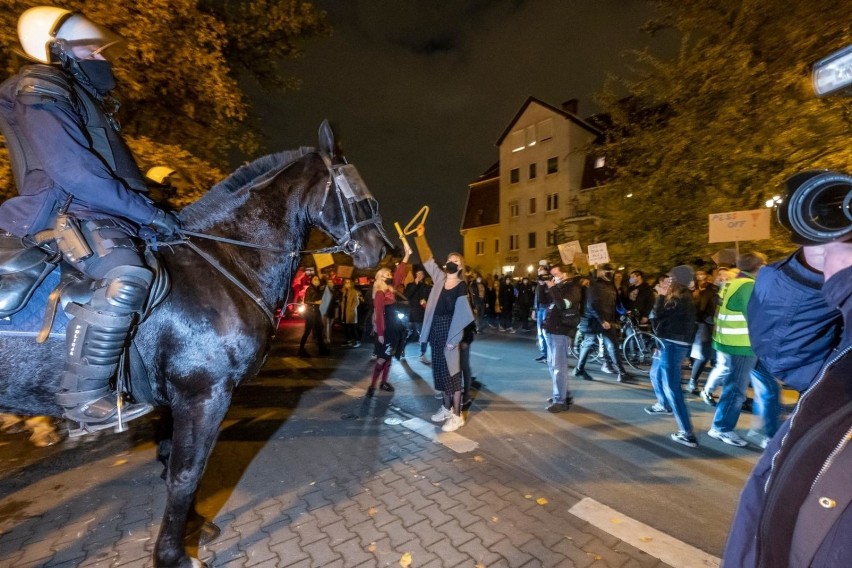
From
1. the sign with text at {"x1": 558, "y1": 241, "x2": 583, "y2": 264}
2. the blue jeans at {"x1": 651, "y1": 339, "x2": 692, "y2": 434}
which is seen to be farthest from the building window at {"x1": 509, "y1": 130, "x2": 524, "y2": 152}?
the blue jeans at {"x1": 651, "y1": 339, "x2": 692, "y2": 434}

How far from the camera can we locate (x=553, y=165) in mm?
32938

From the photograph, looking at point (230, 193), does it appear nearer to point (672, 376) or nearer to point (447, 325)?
point (447, 325)

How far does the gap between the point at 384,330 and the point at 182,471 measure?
15.8ft

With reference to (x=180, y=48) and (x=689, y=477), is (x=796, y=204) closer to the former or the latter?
(x=689, y=477)

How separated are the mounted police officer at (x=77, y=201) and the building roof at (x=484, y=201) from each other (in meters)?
37.8

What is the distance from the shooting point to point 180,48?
6129 mm

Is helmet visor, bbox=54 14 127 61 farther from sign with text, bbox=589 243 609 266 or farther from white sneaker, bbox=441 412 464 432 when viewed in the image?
sign with text, bbox=589 243 609 266

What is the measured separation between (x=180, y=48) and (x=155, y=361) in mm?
5854

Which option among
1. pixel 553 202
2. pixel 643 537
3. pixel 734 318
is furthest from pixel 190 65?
pixel 553 202

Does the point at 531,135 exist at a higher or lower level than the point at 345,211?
higher

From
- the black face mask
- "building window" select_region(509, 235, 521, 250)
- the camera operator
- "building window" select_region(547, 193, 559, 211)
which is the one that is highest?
"building window" select_region(547, 193, 559, 211)

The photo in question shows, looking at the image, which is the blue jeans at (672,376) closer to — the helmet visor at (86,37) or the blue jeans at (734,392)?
the blue jeans at (734,392)

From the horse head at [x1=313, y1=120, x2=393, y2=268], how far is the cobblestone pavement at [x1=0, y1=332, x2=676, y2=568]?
206 cm

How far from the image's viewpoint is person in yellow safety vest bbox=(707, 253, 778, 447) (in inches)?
190
